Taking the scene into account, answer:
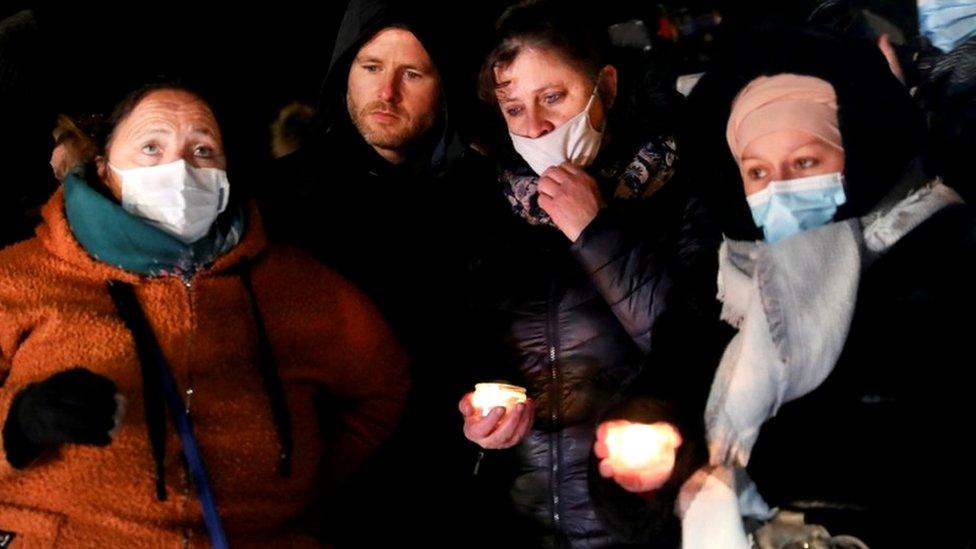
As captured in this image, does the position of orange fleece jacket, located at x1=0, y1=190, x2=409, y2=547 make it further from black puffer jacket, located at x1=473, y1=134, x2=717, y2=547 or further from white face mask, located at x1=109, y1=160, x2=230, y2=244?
black puffer jacket, located at x1=473, y1=134, x2=717, y2=547

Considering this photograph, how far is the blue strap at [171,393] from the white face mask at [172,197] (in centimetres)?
24

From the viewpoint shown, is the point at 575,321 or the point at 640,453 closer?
the point at 640,453

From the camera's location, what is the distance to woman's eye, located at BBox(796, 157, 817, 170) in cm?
230

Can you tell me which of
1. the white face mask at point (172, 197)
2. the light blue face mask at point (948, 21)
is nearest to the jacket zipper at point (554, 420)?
the white face mask at point (172, 197)

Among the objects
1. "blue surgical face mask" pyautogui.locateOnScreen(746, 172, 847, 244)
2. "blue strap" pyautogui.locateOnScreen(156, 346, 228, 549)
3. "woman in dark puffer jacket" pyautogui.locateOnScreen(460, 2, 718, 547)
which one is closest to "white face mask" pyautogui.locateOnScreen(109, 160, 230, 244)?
"blue strap" pyautogui.locateOnScreen(156, 346, 228, 549)

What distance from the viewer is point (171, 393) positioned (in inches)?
99.6

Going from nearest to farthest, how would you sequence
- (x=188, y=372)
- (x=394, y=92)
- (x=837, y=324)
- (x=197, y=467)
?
(x=837, y=324)
(x=197, y=467)
(x=188, y=372)
(x=394, y=92)

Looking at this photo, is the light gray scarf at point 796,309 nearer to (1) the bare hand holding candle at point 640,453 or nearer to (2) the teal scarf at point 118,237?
(1) the bare hand holding candle at point 640,453

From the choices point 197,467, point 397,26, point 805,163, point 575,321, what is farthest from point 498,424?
point 397,26

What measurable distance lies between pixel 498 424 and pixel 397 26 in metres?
1.87

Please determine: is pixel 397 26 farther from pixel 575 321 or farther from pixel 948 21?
pixel 948 21

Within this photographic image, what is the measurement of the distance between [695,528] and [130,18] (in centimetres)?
365

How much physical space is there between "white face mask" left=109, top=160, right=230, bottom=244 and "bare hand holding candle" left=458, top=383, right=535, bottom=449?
3.39ft

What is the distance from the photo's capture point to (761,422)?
2293 millimetres
